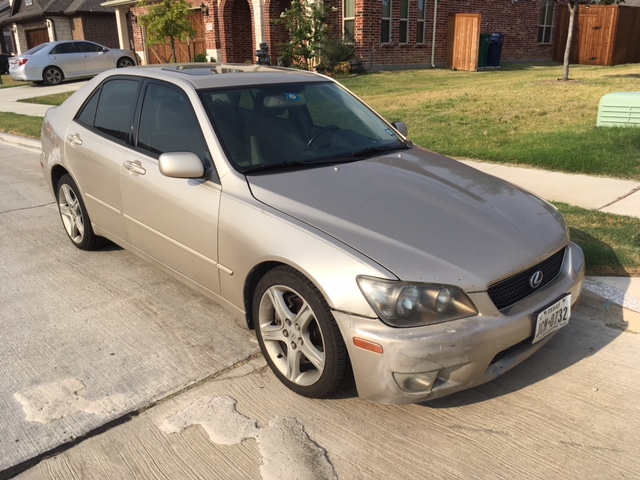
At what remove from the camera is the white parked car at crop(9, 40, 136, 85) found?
22.0 metres

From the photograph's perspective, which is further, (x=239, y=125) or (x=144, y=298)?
(x=144, y=298)

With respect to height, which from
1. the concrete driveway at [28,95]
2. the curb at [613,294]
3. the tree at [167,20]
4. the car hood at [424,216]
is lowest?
the concrete driveway at [28,95]

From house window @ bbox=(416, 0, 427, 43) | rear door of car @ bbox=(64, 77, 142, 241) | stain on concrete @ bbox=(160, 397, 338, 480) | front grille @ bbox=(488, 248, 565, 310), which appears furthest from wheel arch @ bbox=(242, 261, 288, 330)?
house window @ bbox=(416, 0, 427, 43)

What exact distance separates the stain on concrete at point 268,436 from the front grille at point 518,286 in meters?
1.11

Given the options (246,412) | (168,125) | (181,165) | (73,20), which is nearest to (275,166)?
(181,165)

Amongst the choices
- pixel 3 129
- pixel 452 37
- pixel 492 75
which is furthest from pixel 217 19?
pixel 3 129

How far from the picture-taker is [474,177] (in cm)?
386

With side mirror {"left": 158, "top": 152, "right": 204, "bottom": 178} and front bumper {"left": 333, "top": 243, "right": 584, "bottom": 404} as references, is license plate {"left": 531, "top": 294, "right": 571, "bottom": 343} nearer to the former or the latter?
front bumper {"left": 333, "top": 243, "right": 584, "bottom": 404}

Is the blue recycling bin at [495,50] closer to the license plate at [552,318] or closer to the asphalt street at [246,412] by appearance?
the asphalt street at [246,412]

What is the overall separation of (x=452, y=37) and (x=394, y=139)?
1957 cm

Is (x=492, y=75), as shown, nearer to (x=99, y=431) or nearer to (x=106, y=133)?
(x=106, y=133)

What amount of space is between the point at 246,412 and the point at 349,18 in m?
19.1

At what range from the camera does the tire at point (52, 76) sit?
2239 cm

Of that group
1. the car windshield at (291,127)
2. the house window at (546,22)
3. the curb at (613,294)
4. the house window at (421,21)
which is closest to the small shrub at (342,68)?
the house window at (421,21)
